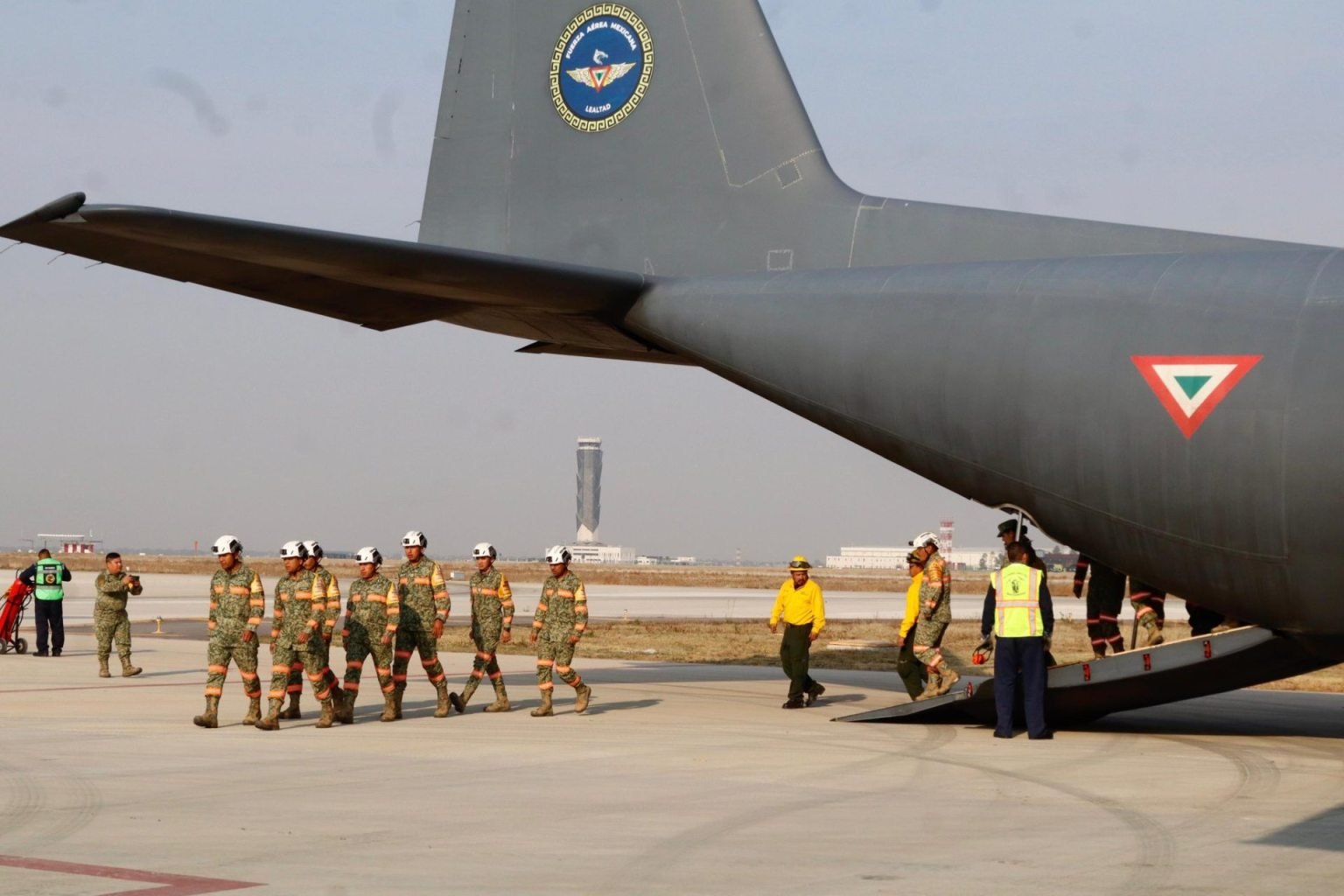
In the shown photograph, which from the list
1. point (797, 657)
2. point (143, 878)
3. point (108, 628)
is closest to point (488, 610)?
point (797, 657)

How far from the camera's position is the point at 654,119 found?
15250 millimetres

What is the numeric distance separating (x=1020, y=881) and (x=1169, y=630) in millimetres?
27014

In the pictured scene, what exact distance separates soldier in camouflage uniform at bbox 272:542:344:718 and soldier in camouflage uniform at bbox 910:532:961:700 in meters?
5.92

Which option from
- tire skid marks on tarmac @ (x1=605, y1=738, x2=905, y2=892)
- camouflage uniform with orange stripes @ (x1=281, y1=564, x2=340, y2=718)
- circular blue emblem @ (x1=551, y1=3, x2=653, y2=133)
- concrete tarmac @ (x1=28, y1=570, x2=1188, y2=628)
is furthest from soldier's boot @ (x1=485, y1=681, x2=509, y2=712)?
concrete tarmac @ (x1=28, y1=570, x2=1188, y2=628)

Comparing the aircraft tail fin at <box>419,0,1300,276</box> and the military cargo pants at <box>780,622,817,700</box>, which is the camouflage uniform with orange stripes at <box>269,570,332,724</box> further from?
the military cargo pants at <box>780,622,817,700</box>

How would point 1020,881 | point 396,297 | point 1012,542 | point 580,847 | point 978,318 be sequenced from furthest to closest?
point 396,297 → point 1012,542 → point 978,318 → point 580,847 → point 1020,881

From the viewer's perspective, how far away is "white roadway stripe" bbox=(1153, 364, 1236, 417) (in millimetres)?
11008

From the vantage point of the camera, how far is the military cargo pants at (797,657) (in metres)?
16.1

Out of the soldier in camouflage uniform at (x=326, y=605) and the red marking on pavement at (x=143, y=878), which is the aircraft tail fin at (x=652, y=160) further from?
the red marking on pavement at (x=143, y=878)

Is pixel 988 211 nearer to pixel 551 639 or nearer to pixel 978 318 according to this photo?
pixel 978 318

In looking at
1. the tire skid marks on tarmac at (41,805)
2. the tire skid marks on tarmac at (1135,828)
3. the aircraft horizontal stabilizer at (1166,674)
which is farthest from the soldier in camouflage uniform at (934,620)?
the tire skid marks on tarmac at (41,805)

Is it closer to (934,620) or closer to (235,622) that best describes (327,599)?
(235,622)

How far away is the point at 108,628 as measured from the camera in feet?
63.7

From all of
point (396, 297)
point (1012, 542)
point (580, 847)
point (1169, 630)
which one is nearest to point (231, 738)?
point (396, 297)
